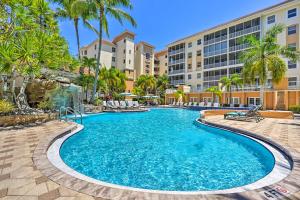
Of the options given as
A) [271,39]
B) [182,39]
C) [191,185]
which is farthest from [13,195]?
[182,39]

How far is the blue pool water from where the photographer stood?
14.6 ft

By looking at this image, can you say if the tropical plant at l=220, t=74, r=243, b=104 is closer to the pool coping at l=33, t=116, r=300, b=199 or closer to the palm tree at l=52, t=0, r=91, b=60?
the palm tree at l=52, t=0, r=91, b=60

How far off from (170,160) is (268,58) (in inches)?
637

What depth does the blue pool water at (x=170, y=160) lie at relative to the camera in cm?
445

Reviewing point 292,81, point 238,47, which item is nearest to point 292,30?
point 292,81

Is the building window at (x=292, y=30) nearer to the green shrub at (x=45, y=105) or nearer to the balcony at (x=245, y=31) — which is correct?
the balcony at (x=245, y=31)

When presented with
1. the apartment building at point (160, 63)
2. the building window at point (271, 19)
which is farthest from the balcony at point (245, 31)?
the apartment building at point (160, 63)

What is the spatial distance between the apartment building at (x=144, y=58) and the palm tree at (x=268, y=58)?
38508mm

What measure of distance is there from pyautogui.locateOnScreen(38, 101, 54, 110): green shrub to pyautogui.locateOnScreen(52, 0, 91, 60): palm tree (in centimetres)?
1015

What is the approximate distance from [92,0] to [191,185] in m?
22.9

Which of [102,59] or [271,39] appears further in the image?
[102,59]

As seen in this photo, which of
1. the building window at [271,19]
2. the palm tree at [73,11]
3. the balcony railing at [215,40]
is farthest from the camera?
the balcony railing at [215,40]

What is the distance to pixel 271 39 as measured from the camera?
17047 millimetres

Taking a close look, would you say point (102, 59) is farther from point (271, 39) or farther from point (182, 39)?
point (271, 39)
